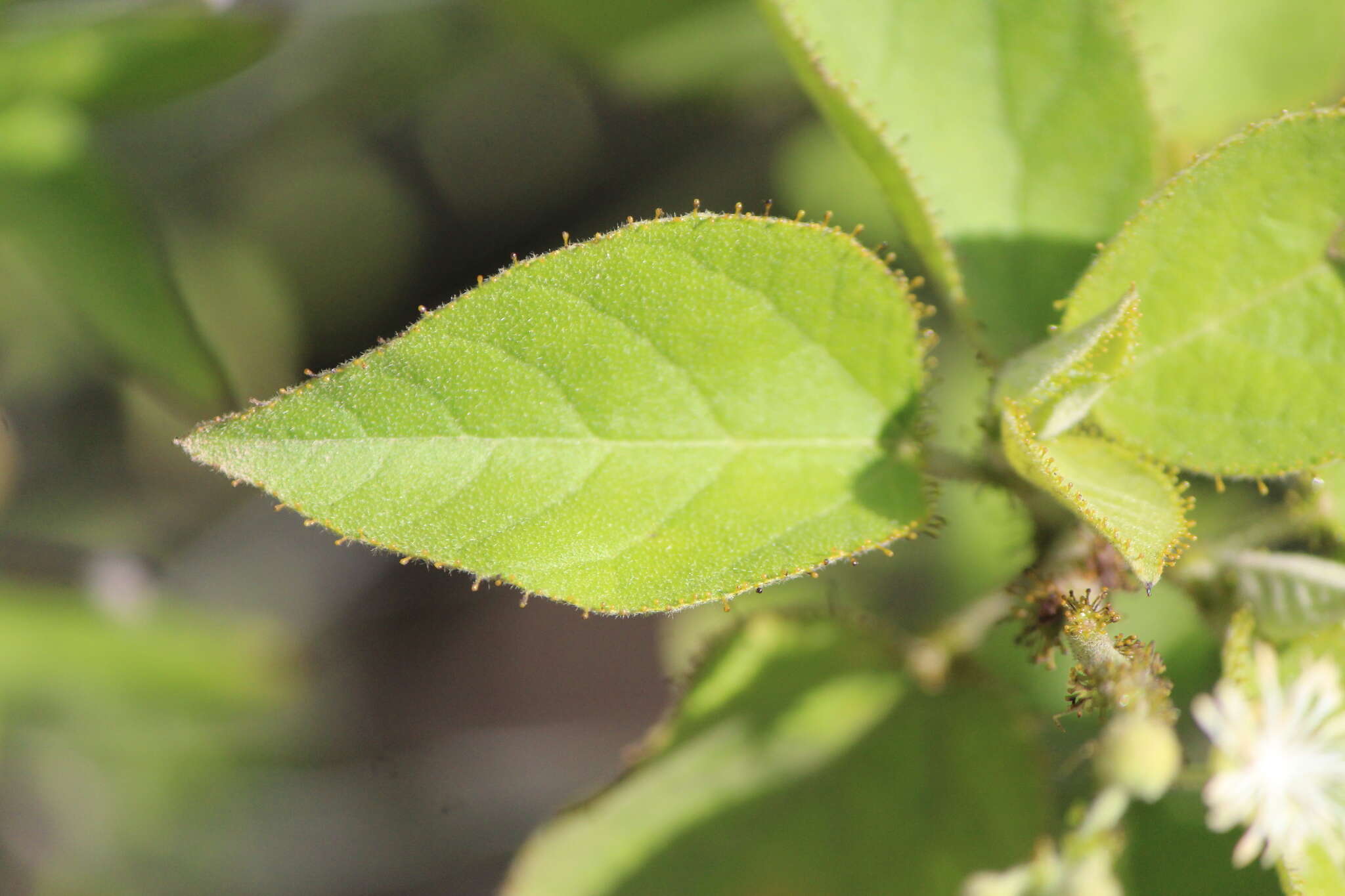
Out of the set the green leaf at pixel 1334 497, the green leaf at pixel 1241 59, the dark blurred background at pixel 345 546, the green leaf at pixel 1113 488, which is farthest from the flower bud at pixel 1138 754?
the green leaf at pixel 1241 59

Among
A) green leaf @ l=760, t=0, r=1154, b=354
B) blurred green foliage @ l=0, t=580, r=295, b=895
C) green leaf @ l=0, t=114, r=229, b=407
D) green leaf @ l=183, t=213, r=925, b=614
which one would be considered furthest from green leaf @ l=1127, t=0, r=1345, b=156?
blurred green foliage @ l=0, t=580, r=295, b=895

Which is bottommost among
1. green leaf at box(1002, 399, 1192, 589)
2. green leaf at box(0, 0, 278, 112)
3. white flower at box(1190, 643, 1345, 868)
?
white flower at box(1190, 643, 1345, 868)

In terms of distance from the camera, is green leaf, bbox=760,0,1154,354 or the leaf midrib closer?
the leaf midrib

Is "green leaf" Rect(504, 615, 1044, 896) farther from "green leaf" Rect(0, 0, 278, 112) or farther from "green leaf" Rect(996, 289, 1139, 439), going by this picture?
"green leaf" Rect(0, 0, 278, 112)

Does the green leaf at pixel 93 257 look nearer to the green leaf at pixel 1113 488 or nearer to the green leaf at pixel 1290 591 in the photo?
the green leaf at pixel 1113 488

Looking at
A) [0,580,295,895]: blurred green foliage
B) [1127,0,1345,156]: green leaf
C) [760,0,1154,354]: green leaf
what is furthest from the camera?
[0,580,295,895]: blurred green foliage

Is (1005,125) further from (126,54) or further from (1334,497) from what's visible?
(126,54)
